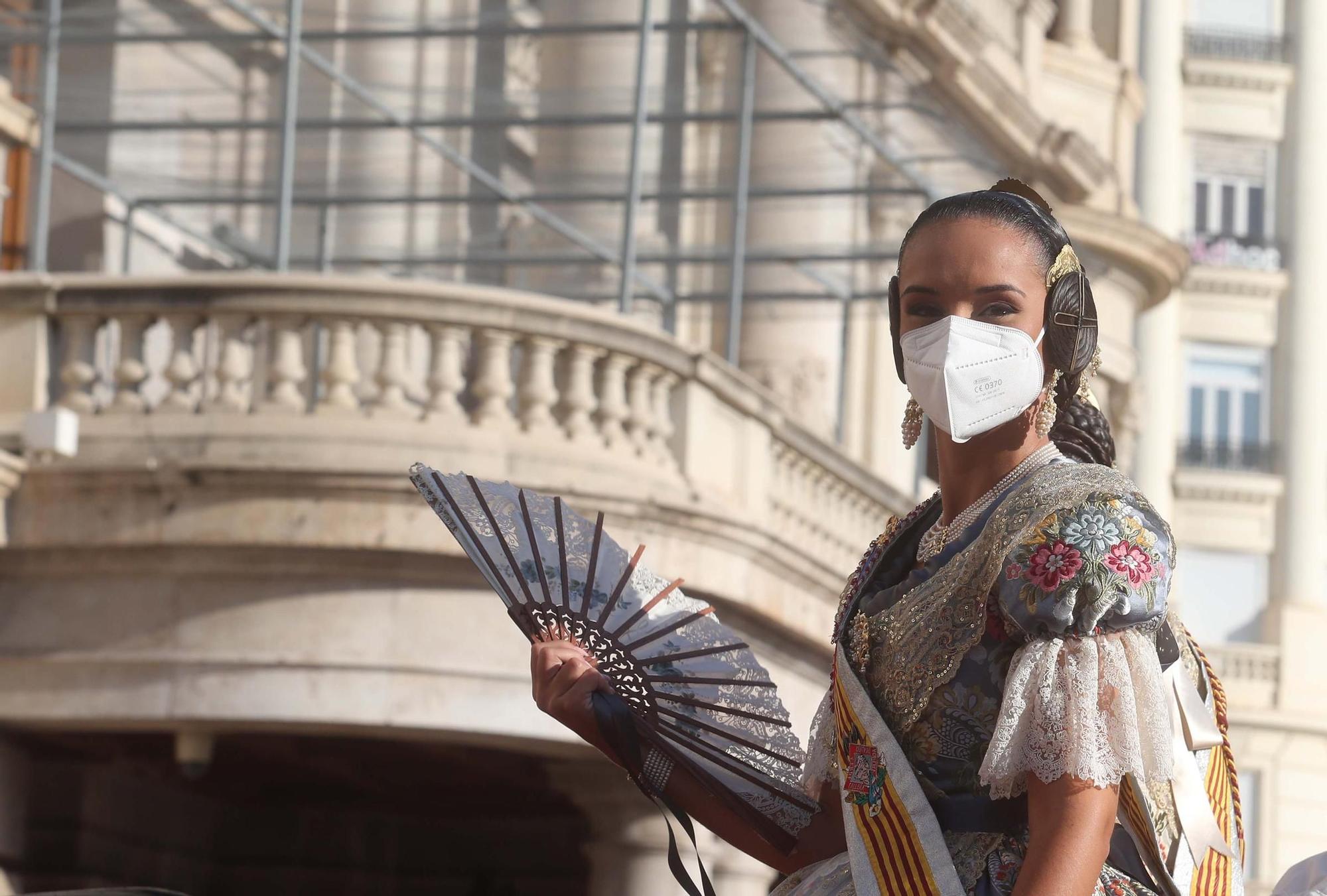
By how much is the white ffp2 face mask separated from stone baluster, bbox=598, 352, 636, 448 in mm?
8048

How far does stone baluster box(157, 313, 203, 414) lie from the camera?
10844 mm

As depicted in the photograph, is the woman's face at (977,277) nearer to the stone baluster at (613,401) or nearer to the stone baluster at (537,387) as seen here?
the stone baluster at (537,387)

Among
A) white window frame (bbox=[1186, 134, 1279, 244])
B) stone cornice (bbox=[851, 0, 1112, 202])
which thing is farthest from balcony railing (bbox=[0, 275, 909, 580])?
white window frame (bbox=[1186, 134, 1279, 244])

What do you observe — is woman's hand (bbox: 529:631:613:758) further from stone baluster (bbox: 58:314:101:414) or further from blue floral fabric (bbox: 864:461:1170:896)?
stone baluster (bbox: 58:314:101:414)

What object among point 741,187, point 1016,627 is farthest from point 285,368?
point 1016,627

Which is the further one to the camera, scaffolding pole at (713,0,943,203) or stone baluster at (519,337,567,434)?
scaffolding pole at (713,0,943,203)

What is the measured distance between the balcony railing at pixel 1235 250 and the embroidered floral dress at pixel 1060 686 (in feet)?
115

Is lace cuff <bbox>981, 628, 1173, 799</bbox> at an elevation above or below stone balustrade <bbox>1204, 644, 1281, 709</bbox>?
above

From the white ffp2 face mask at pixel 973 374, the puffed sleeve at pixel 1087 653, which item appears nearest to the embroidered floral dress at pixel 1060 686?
the puffed sleeve at pixel 1087 653

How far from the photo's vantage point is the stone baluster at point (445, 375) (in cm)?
1105

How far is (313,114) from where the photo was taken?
14359 millimetres

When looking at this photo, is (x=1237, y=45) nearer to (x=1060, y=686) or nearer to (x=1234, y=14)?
(x=1234, y=14)

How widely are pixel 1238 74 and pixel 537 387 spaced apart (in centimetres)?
2928

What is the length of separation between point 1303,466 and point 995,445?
34052mm
